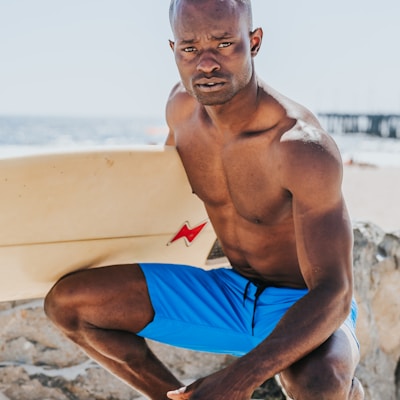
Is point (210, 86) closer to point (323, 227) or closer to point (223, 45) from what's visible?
point (223, 45)

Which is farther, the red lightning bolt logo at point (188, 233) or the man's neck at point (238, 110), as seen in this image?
the red lightning bolt logo at point (188, 233)

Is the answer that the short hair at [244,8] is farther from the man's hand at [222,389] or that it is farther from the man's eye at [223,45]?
the man's hand at [222,389]

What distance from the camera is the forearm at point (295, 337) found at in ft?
A: 5.43

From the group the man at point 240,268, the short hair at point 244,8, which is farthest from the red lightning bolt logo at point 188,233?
the short hair at point 244,8

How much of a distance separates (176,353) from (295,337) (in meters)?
1.25

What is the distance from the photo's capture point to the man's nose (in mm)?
1850

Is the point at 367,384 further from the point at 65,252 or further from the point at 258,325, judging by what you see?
the point at 65,252

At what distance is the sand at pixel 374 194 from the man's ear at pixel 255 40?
5.04 metres

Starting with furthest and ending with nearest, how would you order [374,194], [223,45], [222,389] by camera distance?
[374,194]
[223,45]
[222,389]

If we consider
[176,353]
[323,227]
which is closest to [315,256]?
[323,227]

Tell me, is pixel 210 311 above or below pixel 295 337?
below

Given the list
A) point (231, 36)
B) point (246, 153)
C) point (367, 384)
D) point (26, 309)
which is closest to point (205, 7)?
point (231, 36)

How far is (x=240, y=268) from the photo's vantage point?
7.45 ft

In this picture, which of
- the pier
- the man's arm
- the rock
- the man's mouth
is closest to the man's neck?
the man's mouth
